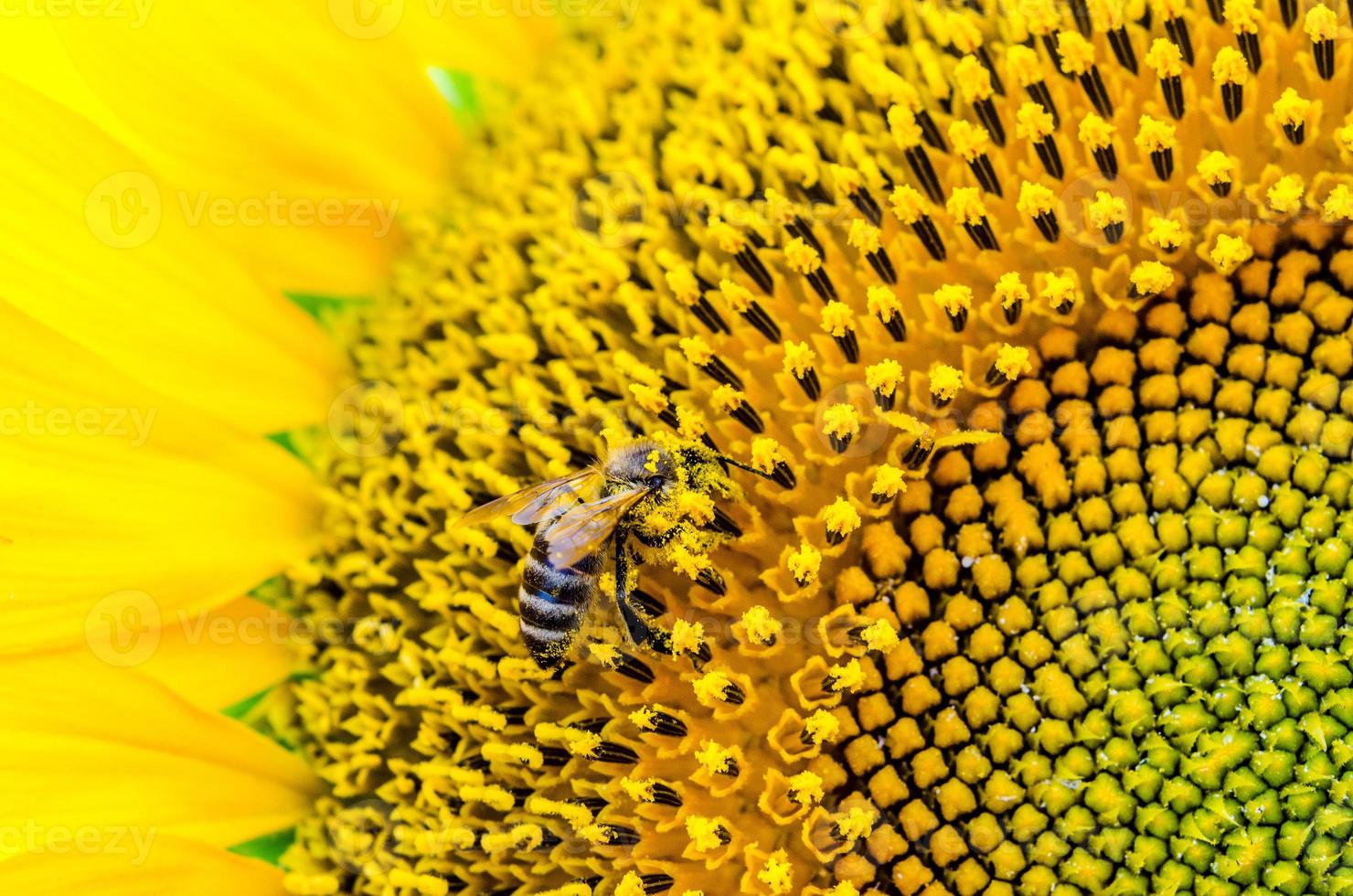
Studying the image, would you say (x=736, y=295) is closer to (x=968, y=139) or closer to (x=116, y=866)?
(x=968, y=139)

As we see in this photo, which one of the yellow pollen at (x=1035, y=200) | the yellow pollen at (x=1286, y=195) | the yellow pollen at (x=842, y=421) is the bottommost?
the yellow pollen at (x=842, y=421)

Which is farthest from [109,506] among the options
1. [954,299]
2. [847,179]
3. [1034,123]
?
[1034,123]

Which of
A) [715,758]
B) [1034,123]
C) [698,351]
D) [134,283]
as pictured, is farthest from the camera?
[134,283]

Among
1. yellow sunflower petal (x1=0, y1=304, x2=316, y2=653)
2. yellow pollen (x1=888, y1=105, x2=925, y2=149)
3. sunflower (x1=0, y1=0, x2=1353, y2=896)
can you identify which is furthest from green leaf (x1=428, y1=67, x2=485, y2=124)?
yellow pollen (x1=888, y1=105, x2=925, y2=149)

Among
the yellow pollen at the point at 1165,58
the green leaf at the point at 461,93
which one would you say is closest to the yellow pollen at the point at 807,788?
the yellow pollen at the point at 1165,58

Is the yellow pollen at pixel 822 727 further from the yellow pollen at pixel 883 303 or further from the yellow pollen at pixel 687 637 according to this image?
the yellow pollen at pixel 883 303

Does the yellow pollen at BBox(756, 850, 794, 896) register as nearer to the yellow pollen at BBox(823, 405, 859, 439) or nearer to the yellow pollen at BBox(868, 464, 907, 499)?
the yellow pollen at BBox(868, 464, 907, 499)
